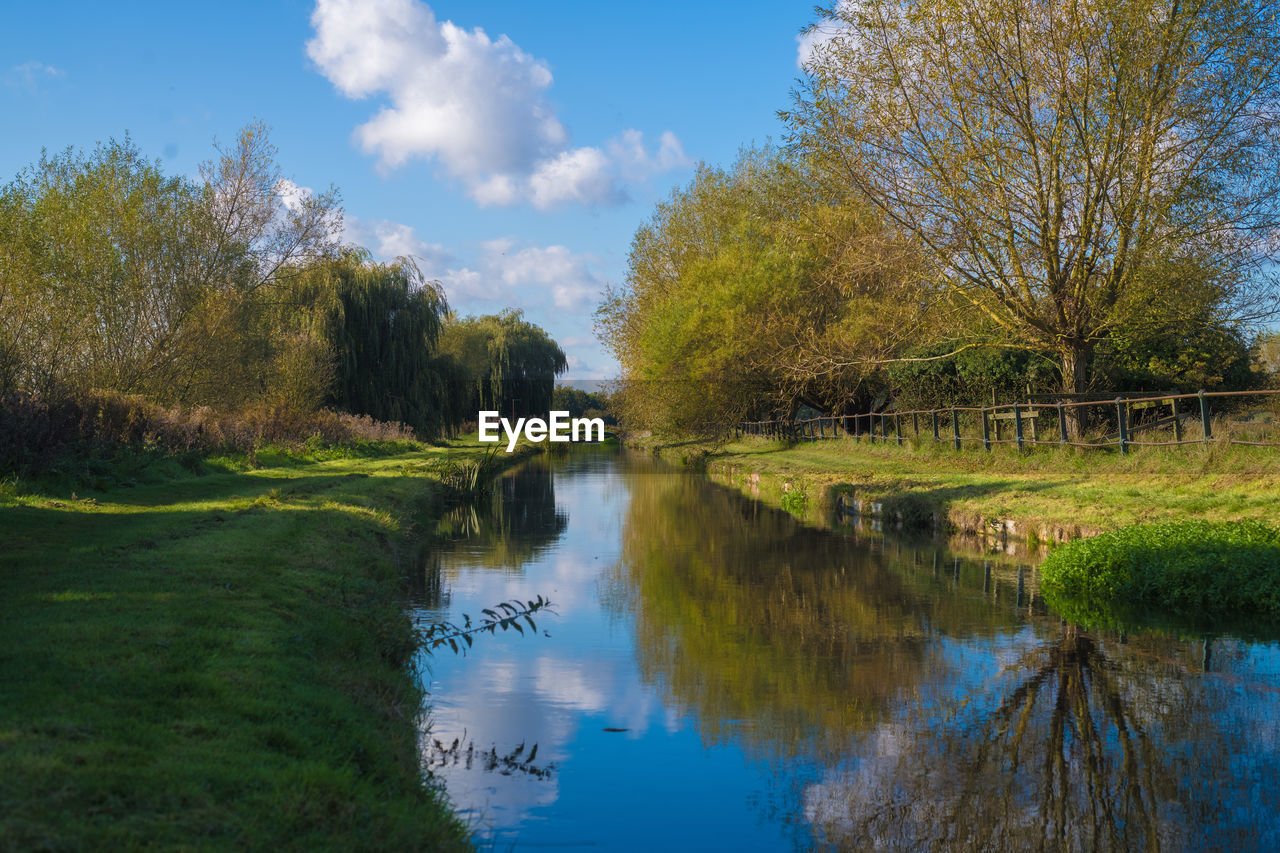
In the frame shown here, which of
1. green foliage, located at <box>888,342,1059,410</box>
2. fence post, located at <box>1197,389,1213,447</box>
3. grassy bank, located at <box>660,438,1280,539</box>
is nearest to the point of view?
grassy bank, located at <box>660,438,1280,539</box>

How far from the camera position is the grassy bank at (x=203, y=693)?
3.73m

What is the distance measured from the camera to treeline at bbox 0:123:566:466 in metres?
18.7

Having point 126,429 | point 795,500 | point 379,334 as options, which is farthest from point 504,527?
point 379,334

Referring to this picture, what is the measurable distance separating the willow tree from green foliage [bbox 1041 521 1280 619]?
28.3 feet

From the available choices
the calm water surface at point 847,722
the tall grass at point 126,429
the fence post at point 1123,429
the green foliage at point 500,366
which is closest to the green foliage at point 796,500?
the fence post at point 1123,429

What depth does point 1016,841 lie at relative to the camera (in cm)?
478

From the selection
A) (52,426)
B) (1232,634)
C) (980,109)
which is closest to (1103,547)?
(1232,634)

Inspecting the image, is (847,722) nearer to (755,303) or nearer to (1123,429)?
(1123,429)

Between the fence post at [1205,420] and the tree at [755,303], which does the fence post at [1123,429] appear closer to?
the fence post at [1205,420]

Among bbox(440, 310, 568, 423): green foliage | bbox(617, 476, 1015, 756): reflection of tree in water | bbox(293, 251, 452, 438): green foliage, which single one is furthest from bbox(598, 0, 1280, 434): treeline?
bbox(440, 310, 568, 423): green foliage

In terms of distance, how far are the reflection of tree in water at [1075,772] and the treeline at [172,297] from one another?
13.2m

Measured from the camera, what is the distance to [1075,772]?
564 cm

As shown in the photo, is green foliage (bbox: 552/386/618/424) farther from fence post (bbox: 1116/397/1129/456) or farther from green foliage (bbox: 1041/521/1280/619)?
green foliage (bbox: 1041/521/1280/619)

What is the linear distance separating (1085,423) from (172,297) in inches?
835
